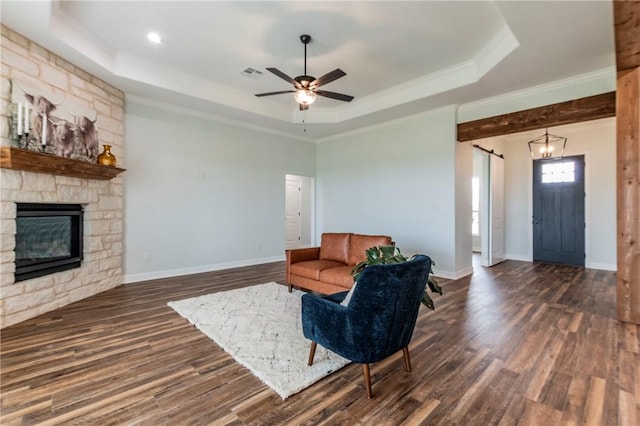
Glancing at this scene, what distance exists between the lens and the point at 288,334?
2.97 meters

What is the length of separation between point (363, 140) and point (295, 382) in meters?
5.66

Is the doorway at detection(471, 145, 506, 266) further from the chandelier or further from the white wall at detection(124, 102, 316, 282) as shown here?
the white wall at detection(124, 102, 316, 282)

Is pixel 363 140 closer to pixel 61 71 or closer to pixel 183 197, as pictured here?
pixel 183 197

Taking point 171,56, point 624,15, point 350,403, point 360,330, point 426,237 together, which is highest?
point 171,56

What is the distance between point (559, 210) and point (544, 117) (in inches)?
136

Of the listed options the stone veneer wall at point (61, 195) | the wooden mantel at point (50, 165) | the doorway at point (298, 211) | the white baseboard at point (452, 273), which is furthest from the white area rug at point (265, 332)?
the doorway at point (298, 211)

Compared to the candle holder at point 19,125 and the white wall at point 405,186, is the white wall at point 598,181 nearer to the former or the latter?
the white wall at point 405,186

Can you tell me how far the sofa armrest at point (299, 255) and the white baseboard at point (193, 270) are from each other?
6.99ft

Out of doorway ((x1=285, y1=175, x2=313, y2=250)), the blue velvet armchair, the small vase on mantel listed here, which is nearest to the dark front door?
doorway ((x1=285, y1=175, x2=313, y2=250))

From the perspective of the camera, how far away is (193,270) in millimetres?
5707

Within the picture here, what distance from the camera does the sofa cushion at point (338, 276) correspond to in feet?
12.1

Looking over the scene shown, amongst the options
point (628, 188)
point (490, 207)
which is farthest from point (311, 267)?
point (490, 207)

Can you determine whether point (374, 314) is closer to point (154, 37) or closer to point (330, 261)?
point (330, 261)

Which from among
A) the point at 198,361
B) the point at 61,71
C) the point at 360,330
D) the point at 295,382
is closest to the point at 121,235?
the point at 61,71
